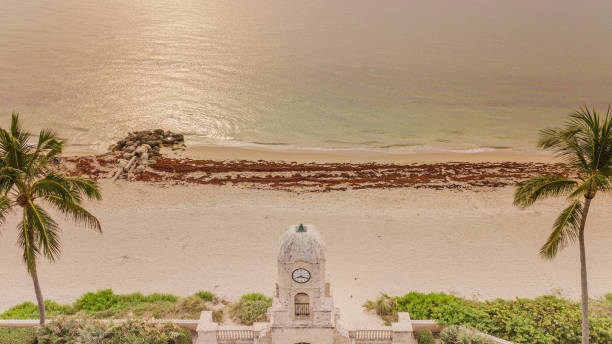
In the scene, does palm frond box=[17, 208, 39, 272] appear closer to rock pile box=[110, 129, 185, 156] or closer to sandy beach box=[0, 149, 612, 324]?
sandy beach box=[0, 149, 612, 324]

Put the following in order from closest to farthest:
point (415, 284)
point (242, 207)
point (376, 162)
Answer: point (415, 284) → point (242, 207) → point (376, 162)

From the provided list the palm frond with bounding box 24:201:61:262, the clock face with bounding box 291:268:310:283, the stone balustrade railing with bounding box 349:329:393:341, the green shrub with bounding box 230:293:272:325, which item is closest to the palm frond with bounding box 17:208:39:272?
the palm frond with bounding box 24:201:61:262

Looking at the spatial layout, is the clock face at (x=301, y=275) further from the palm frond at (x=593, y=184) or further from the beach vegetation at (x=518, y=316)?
the palm frond at (x=593, y=184)

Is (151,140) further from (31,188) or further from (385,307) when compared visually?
(385,307)

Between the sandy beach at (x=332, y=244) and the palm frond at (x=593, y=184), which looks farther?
the sandy beach at (x=332, y=244)

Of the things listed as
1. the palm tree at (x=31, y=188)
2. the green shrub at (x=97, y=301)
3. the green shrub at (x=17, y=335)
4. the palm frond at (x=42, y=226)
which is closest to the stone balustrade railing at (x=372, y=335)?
the palm tree at (x=31, y=188)

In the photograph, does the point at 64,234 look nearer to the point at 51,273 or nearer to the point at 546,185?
the point at 51,273

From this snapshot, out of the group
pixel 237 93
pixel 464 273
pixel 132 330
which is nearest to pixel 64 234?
pixel 132 330

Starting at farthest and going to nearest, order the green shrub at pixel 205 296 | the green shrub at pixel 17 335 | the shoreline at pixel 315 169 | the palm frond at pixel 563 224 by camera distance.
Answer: the shoreline at pixel 315 169 → the green shrub at pixel 205 296 → the green shrub at pixel 17 335 → the palm frond at pixel 563 224
